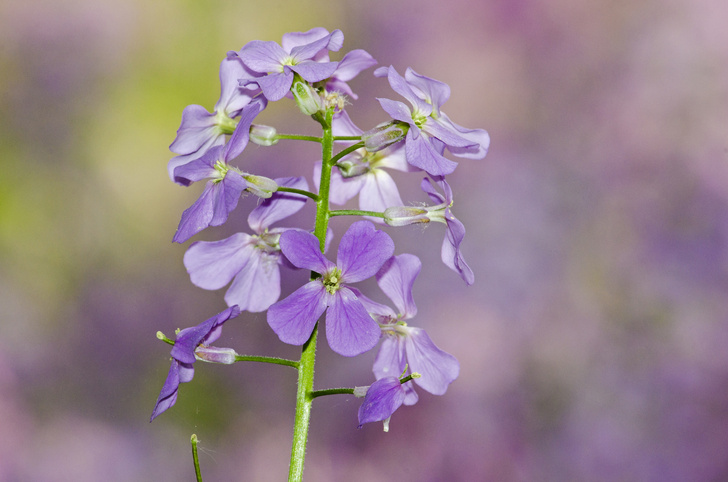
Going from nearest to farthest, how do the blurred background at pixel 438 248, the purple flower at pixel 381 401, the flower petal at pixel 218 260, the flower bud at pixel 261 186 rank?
the purple flower at pixel 381 401
the flower bud at pixel 261 186
the flower petal at pixel 218 260
the blurred background at pixel 438 248

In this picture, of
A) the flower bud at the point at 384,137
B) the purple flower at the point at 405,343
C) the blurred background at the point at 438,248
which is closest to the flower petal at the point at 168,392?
the purple flower at the point at 405,343

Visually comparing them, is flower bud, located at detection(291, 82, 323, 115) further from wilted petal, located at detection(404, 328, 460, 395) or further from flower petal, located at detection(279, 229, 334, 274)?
wilted petal, located at detection(404, 328, 460, 395)

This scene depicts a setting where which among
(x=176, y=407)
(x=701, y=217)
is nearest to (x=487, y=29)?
(x=701, y=217)

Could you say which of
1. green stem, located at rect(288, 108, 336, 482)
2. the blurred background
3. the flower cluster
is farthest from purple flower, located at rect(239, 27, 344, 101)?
the blurred background

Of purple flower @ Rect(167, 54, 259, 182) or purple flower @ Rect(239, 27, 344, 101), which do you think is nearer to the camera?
purple flower @ Rect(239, 27, 344, 101)

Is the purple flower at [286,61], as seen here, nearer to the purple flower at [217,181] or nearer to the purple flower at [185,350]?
the purple flower at [217,181]

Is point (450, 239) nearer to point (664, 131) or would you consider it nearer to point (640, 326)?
point (640, 326)
